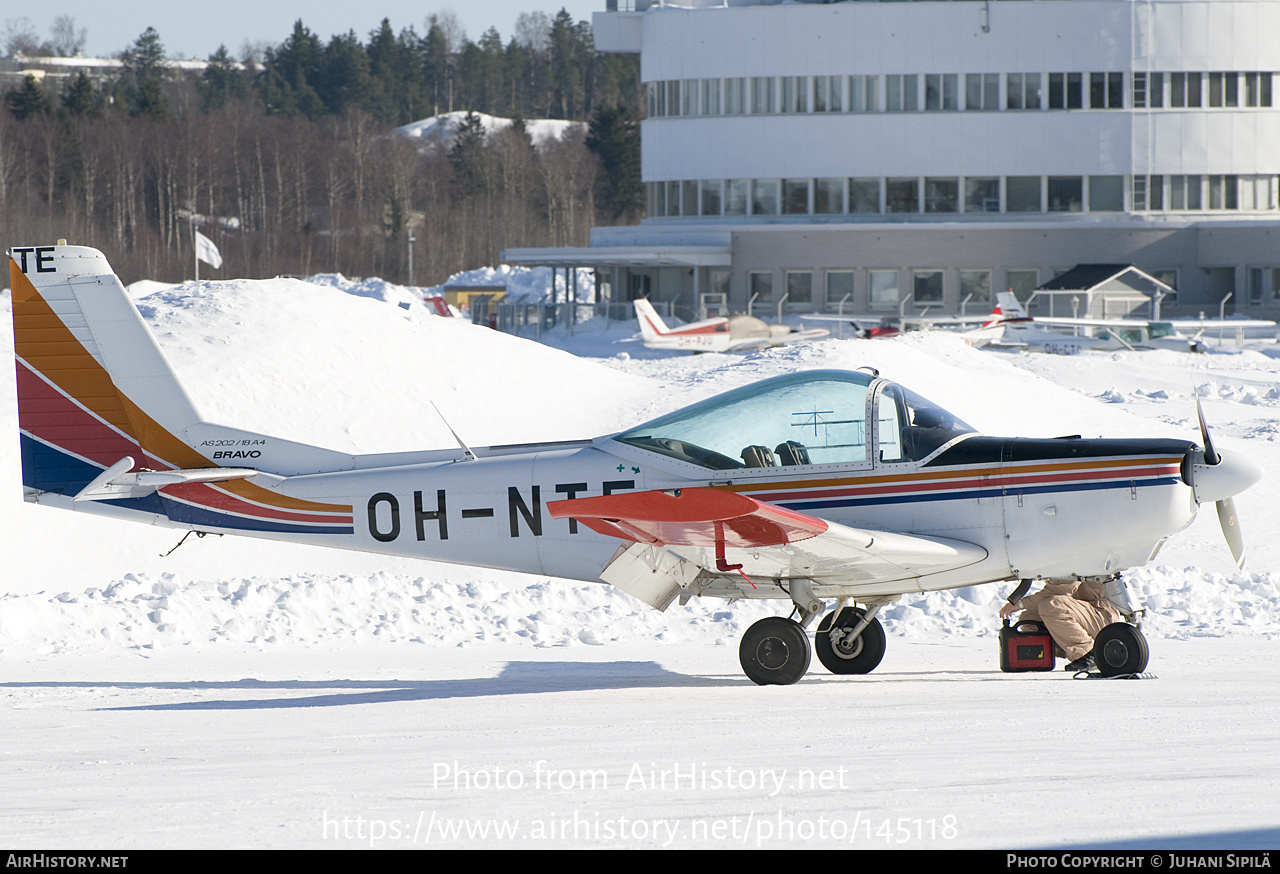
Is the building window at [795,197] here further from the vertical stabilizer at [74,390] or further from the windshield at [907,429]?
the windshield at [907,429]

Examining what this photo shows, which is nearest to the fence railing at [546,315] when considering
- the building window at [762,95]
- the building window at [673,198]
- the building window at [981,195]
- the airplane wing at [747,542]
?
the building window at [673,198]

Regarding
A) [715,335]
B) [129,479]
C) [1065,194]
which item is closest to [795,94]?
[1065,194]

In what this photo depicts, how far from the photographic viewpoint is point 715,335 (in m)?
39.1

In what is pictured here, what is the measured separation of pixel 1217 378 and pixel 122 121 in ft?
207

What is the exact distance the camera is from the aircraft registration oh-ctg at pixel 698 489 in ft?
24.4

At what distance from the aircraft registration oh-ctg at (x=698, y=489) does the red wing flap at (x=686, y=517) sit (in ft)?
0.04

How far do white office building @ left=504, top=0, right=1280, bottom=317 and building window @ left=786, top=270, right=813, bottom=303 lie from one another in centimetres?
7

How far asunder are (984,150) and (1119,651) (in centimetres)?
4386

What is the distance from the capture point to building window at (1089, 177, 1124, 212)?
49.3 metres

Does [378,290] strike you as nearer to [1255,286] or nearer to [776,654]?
[1255,286]

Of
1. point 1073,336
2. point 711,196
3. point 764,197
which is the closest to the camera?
point 1073,336

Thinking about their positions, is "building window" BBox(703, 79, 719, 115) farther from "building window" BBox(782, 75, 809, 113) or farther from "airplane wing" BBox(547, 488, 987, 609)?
"airplane wing" BBox(547, 488, 987, 609)

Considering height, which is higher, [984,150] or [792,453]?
[984,150]

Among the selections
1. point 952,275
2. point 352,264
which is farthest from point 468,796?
point 352,264
